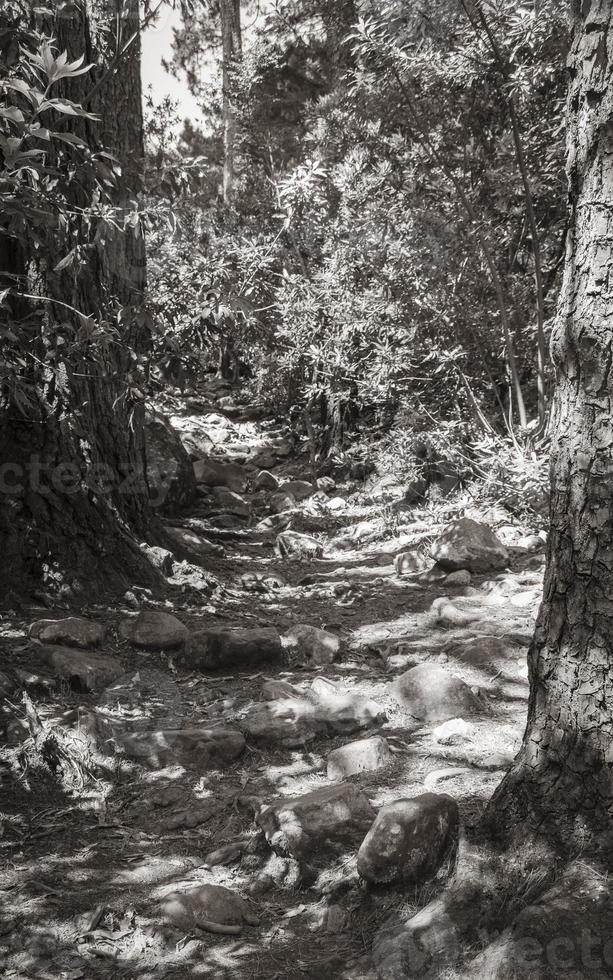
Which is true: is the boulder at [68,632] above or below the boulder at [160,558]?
below

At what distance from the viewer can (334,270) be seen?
8.33 metres

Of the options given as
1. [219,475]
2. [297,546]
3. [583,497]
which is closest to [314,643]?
[297,546]

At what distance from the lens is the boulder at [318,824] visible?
8.07 ft

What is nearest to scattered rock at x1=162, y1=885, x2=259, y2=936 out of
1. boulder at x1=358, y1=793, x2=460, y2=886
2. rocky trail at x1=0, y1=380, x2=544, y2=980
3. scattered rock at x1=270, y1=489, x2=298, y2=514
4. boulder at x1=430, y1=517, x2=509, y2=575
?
rocky trail at x1=0, y1=380, x2=544, y2=980

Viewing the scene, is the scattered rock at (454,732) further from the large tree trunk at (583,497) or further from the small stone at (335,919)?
the large tree trunk at (583,497)

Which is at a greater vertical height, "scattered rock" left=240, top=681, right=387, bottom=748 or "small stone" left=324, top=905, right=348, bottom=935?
"scattered rock" left=240, top=681, right=387, bottom=748

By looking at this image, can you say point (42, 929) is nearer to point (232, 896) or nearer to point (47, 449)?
point (232, 896)

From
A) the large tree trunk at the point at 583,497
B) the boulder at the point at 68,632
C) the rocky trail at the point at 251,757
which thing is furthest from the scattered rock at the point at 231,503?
the large tree trunk at the point at 583,497

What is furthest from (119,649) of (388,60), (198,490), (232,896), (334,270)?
(334,270)

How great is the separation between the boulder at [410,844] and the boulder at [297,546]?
415 cm

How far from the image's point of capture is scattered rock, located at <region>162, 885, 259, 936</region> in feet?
7.37

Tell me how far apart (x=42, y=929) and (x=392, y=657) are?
7.61 feet

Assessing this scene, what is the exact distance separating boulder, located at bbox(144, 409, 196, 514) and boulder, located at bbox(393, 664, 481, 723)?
3.85 m

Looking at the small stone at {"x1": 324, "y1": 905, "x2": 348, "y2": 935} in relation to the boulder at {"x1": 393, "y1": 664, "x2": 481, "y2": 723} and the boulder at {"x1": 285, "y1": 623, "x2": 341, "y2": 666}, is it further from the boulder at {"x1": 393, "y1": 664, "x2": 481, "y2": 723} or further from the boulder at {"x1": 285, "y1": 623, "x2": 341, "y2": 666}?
the boulder at {"x1": 285, "y1": 623, "x2": 341, "y2": 666}
